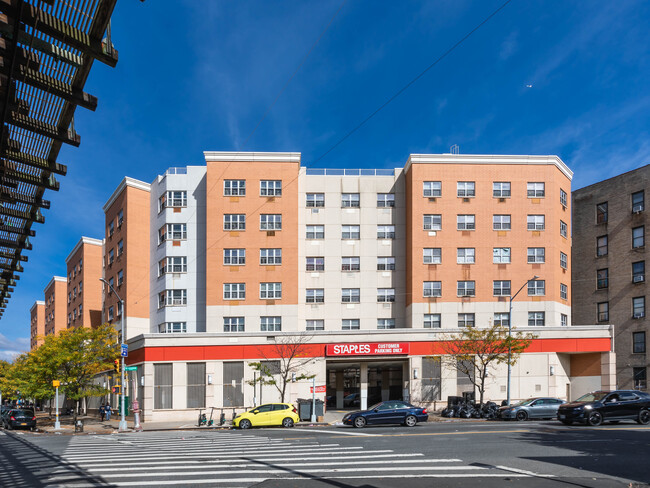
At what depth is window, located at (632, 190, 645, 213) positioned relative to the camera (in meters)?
55.3

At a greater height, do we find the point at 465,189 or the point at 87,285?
the point at 465,189

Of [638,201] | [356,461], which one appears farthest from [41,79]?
[638,201]

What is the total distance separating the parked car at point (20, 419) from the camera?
139ft

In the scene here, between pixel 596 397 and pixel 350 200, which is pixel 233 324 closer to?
pixel 350 200

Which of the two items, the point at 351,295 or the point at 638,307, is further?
the point at 638,307

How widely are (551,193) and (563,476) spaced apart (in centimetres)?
3982

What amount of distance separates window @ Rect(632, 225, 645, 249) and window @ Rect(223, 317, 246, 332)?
3859 cm

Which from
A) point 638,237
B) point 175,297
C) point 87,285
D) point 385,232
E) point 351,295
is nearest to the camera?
point 175,297

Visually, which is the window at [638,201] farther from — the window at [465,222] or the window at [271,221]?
the window at [271,221]

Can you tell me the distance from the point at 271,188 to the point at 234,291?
955cm

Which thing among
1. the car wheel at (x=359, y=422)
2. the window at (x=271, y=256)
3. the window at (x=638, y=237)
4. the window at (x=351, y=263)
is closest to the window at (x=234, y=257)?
the window at (x=271, y=256)

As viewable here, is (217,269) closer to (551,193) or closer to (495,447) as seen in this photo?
(551,193)

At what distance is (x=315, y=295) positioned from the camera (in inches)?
2014

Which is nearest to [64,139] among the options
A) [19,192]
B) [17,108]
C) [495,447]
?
[17,108]
